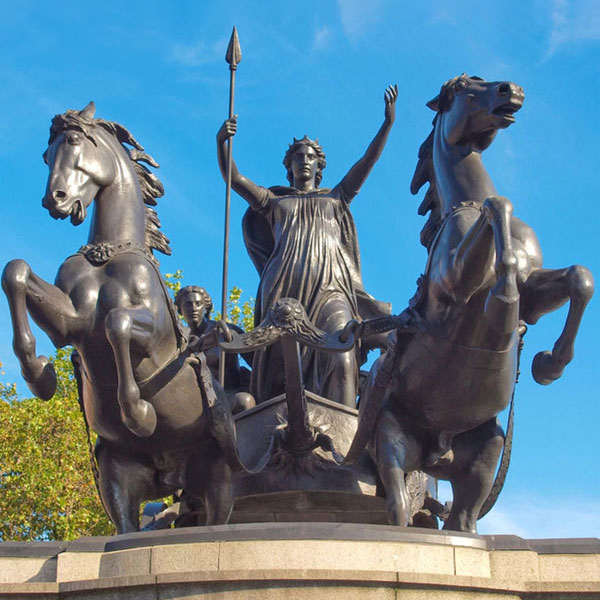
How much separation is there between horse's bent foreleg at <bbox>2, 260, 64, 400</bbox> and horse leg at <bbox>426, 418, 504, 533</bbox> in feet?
10.7

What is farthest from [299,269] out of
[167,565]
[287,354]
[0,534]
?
[0,534]

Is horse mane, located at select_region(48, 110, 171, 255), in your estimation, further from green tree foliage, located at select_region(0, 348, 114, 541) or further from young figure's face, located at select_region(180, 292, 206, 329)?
green tree foliage, located at select_region(0, 348, 114, 541)

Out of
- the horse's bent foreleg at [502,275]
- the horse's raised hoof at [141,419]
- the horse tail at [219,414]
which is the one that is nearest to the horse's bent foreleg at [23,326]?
the horse's raised hoof at [141,419]

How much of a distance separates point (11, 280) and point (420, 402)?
337 centimetres

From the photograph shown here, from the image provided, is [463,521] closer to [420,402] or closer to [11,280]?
[420,402]

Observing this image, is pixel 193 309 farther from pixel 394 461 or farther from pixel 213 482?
pixel 394 461

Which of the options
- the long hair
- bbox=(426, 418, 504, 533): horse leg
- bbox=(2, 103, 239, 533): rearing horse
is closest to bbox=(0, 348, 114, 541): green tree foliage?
the long hair

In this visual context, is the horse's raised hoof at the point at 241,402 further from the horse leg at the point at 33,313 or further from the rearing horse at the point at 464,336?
the horse leg at the point at 33,313

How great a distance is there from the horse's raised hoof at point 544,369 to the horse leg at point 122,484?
3.32m

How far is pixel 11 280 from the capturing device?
8.59 metres

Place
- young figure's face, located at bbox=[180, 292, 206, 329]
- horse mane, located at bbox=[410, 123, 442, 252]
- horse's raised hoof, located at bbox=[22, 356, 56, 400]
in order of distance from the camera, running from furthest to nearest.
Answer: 1. young figure's face, located at bbox=[180, 292, 206, 329]
2. horse mane, located at bbox=[410, 123, 442, 252]
3. horse's raised hoof, located at bbox=[22, 356, 56, 400]

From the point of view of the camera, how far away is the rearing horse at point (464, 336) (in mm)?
8516

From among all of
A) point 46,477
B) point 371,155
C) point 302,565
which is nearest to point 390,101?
point 371,155

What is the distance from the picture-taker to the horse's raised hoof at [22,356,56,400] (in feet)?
29.1
